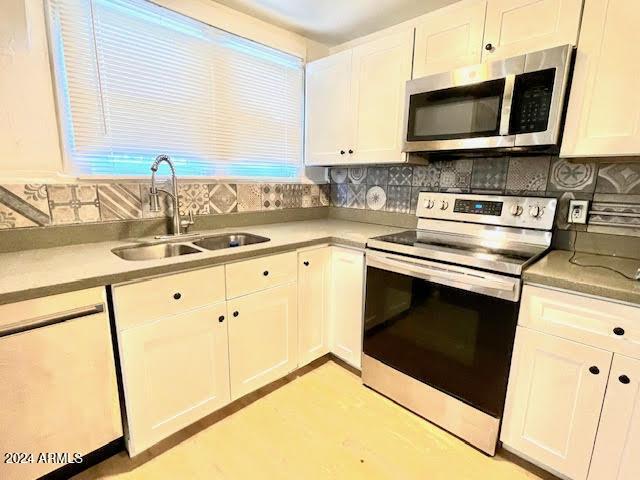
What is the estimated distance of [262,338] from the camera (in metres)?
1.72

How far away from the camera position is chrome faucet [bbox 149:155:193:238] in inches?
63.7

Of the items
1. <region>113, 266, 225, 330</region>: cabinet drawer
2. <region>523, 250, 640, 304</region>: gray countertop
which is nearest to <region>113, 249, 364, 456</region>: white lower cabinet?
<region>113, 266, 225, 330</region>: cabinet drawer

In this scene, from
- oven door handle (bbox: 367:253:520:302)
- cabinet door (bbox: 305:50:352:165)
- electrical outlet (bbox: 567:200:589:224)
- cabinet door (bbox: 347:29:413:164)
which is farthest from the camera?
cabinet door (bbox: 305:50:352:165)

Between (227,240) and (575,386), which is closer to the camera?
(575,386)

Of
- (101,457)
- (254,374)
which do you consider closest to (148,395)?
(101,457)

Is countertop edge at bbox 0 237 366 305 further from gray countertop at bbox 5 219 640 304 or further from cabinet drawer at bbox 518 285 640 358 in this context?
cabinet drawer at bbox 518 285 640 358

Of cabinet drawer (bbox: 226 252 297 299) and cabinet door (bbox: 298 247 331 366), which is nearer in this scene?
cabinet drawer (bbox: 226 252 297 299)

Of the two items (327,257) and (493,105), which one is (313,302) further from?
(493,105)

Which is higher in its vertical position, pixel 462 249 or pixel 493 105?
pixel 493 105

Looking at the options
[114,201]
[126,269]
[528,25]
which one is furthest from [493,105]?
[114,201]

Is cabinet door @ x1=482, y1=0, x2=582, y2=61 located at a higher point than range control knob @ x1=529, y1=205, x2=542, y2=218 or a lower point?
higher

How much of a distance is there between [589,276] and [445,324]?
0.59 meters

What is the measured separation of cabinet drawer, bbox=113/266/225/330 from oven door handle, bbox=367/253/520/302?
0.88 m

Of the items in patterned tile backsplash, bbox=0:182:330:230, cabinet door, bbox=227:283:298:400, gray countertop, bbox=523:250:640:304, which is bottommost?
cabinet door, bbox=227:283:298:400
